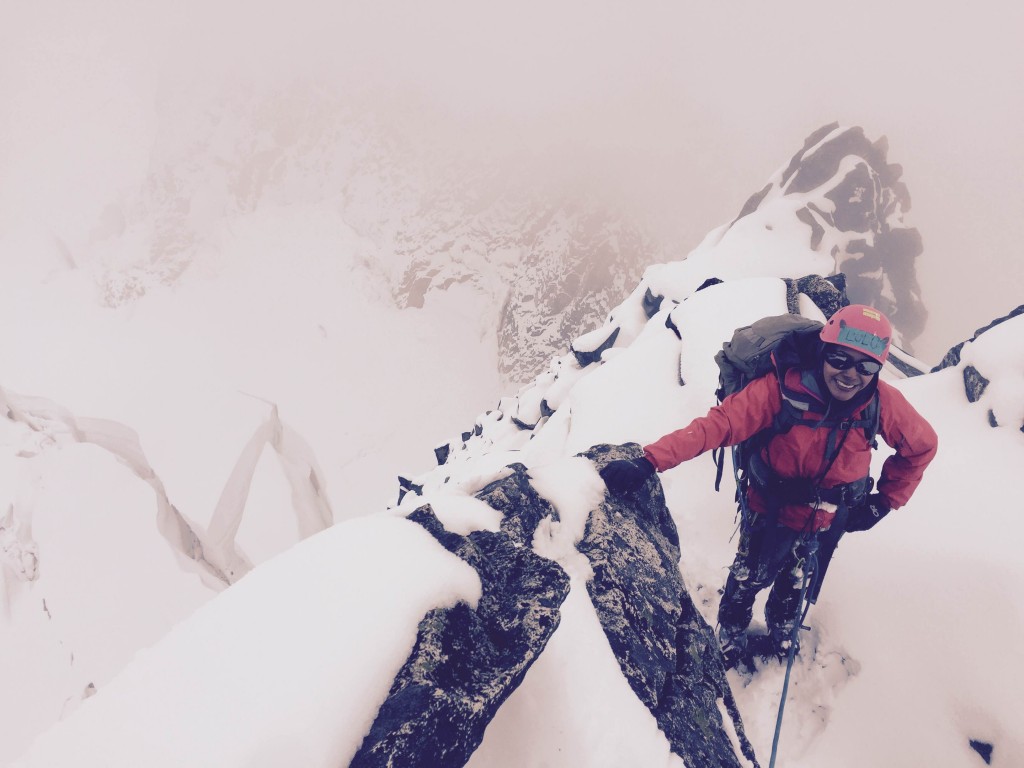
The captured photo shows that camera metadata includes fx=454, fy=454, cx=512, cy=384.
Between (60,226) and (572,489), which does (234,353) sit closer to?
(60,226)

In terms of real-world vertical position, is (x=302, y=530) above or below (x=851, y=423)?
below

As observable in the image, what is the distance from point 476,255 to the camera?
62.7 meters

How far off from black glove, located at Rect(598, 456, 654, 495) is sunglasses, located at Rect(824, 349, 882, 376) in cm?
135

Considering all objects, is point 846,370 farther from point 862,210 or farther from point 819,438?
point 862,210

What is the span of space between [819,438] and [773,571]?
57.7 inches

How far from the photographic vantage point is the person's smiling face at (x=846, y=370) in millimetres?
2879

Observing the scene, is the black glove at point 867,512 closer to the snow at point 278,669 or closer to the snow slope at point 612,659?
the snow slope at point 612,659

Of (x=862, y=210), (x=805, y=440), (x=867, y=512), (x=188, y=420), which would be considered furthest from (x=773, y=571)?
(x=188, y=420)

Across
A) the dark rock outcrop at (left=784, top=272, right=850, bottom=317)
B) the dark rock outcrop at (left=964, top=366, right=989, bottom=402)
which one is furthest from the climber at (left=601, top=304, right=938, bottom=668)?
the dark rock outcrop at (left=784, top=272, right=850, bottom=317)


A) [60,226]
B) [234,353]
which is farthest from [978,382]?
[60,226]

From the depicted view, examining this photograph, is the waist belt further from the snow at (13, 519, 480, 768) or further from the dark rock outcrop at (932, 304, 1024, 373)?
the dark rock outcrop at (932, 304, 1024, 373)

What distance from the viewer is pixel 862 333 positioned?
2.89m

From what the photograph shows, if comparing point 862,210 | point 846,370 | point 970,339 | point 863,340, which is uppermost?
point 863,340

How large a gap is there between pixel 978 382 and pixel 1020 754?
6514mm
